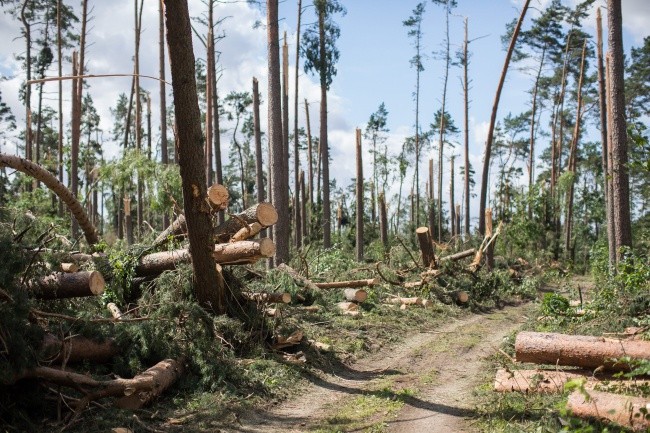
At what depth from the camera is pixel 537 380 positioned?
7.59m

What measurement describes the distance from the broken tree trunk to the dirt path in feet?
6.83

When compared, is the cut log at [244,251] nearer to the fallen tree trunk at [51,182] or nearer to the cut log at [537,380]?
the fallen tree trunk at [51,182]

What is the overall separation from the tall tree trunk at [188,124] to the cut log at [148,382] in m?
1.79

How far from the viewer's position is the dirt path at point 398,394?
7.02 metres

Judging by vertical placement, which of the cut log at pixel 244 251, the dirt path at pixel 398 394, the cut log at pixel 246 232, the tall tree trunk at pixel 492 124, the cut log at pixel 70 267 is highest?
the tall tree trunk at pixel 492 124

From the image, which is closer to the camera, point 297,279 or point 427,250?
point 297,279

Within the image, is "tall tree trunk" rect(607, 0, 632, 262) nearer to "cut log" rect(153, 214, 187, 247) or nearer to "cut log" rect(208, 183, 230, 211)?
"cut log" rect(208, 183, 230, 211)

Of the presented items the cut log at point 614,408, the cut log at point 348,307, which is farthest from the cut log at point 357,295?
the cut log at point 614,408

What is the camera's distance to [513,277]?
21.4m

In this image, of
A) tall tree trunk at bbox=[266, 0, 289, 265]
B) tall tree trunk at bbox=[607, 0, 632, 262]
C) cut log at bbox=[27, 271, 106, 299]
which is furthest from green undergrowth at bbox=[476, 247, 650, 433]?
tall tree trunk at bbox=[266, 0, 289, 265]

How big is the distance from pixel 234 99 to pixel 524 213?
25.2 meters

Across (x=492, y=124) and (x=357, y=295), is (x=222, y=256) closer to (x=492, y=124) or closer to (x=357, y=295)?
(x=357, y=295)

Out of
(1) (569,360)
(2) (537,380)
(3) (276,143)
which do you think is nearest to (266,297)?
(2) (537,380)

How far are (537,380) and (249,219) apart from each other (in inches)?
201
